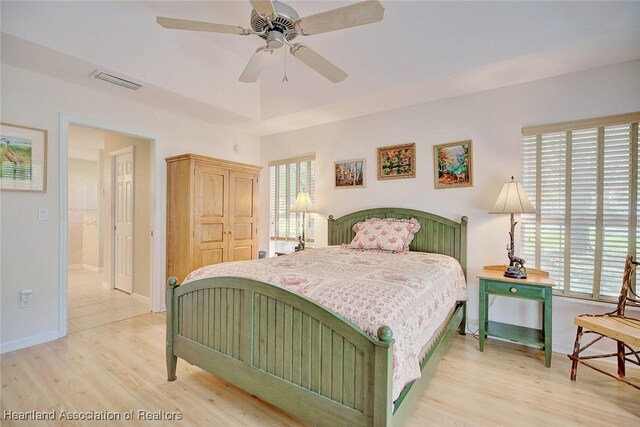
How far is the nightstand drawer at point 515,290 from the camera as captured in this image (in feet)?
8.11

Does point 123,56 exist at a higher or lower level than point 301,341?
higher

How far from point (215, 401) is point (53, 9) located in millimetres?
3274

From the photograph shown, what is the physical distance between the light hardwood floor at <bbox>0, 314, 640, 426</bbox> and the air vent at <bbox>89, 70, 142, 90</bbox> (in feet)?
8.34

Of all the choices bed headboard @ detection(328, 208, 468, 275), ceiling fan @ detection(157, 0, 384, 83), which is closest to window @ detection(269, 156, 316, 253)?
bed headboard @ detection(328, 208, 468, 275)

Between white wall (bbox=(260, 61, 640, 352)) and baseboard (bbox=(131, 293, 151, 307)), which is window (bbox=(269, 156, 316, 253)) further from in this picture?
baseboard (bbox=(131, 293, 151, 307))

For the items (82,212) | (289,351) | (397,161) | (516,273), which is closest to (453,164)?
(397,161)

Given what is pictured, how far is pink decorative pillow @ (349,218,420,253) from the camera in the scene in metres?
3.22

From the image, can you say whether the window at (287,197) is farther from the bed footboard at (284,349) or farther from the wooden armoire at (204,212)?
the bed footboard at (284,349)

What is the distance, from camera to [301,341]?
154cm

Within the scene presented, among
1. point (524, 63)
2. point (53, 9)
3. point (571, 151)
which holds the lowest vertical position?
point (571, 151)

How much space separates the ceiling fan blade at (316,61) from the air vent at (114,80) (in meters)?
1.92

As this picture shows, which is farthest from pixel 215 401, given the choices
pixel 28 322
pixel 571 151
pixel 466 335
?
pixel 571 151

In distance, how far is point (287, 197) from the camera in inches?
188

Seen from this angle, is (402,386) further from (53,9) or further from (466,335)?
(53,9)
